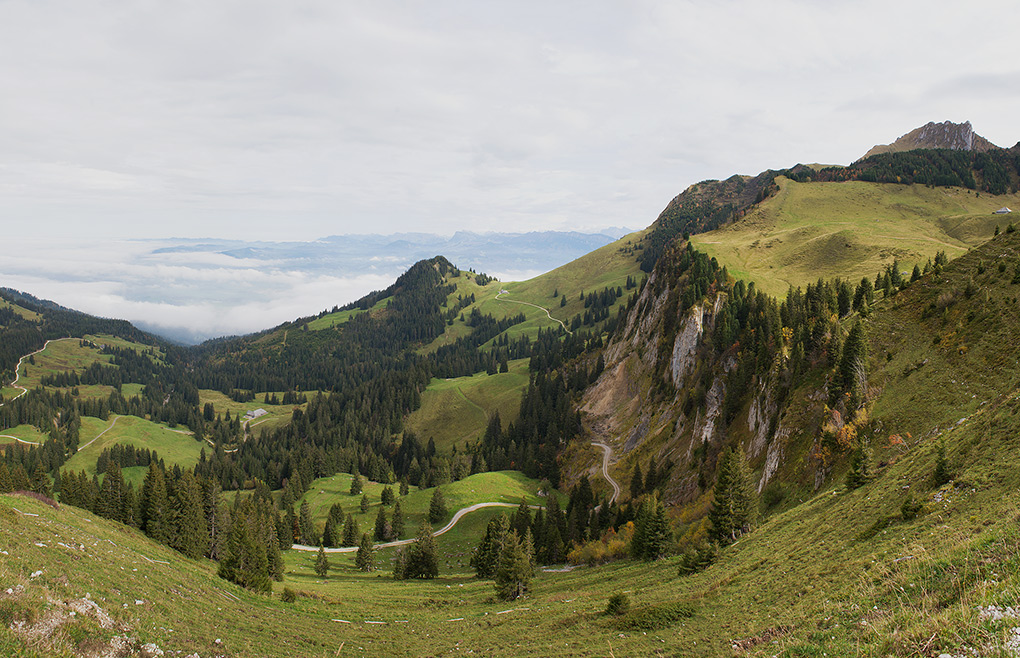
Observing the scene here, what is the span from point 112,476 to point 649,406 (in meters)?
114

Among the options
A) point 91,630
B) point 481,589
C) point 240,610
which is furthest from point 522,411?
point 91,630

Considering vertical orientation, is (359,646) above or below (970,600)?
below

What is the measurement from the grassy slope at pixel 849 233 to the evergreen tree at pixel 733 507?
255 ft

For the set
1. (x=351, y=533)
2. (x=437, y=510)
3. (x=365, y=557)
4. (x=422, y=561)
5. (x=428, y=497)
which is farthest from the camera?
(x=428, y=497)

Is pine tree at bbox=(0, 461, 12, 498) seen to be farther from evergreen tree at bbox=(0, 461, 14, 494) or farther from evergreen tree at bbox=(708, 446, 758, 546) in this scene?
evergreen tree at bbox=(708, 446, 758, 546)

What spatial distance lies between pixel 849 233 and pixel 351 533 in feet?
509

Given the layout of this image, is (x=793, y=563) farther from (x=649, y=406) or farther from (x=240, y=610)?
(x=649, y=406)

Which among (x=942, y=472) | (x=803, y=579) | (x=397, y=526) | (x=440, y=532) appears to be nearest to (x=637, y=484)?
(x=440, y=532)

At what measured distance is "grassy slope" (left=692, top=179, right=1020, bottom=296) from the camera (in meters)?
122

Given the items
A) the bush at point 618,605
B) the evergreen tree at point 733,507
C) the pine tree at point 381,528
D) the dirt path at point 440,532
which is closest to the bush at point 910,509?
the bush at point 618,605

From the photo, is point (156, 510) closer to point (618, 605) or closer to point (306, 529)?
point (306, 529)

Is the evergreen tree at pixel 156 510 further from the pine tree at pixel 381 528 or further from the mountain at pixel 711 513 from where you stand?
the pine tree at pixel 381 528

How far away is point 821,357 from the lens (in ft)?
225

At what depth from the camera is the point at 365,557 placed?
83.5 m
